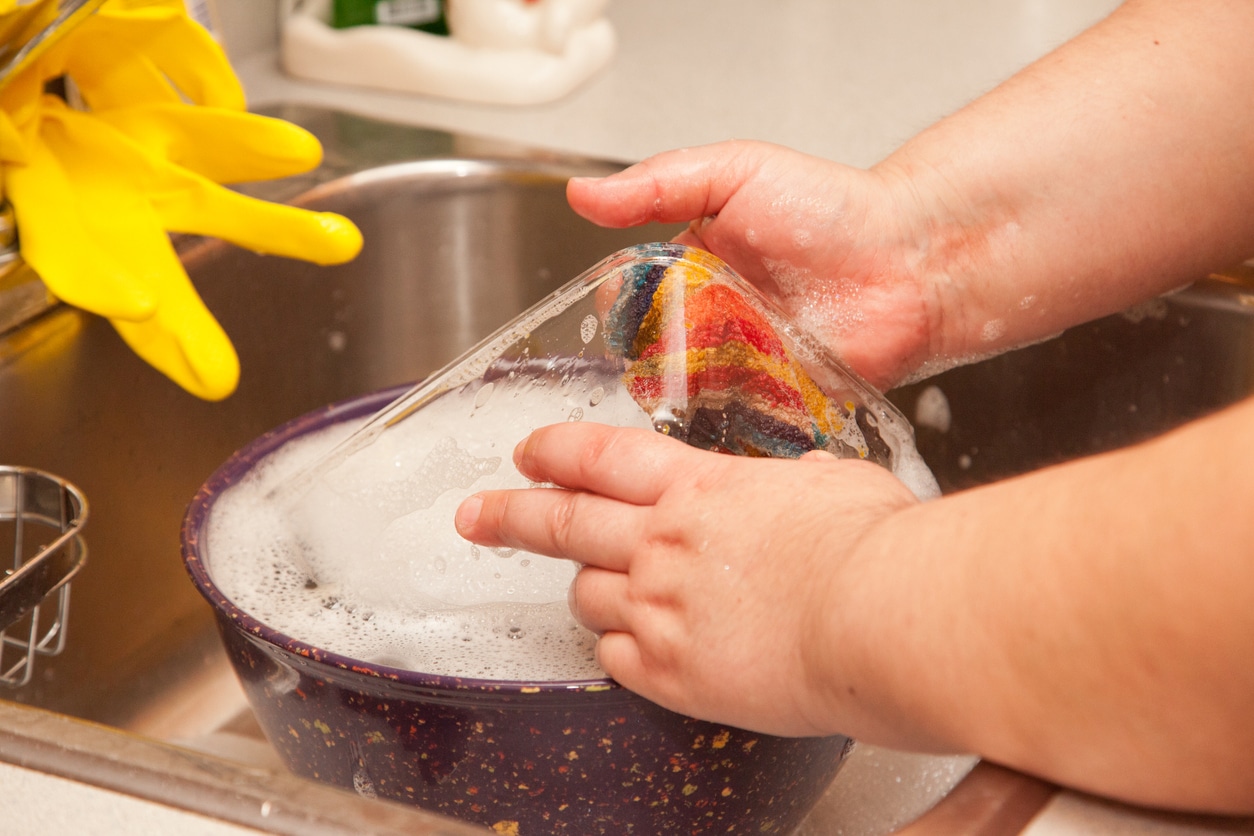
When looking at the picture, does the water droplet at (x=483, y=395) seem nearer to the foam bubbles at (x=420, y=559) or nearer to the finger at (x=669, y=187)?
the foam bubbles at (x=420, y=559)

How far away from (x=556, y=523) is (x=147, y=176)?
29cm

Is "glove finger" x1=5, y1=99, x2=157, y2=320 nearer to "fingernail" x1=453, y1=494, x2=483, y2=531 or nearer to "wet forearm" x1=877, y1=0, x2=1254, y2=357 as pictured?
"fingernail" x1=453, y1=494, x2=483, y2=531

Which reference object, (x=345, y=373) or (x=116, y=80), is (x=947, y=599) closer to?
(x=116, y=80)

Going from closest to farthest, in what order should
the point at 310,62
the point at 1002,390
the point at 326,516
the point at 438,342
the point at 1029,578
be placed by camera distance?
the point at 1029,578, the point at 326,516, the point at 1002,390, the point at 438,342, the point at 310,62

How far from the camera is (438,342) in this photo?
0.89m

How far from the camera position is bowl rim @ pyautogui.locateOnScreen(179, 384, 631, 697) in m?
0.41

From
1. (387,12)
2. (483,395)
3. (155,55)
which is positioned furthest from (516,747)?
(387,12)

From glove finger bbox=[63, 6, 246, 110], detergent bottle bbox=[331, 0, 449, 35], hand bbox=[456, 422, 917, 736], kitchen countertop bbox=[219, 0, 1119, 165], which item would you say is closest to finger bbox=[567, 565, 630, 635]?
hand bbox=[456, 422, 917, 736]

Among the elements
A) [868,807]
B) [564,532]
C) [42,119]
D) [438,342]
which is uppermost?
[42,119]

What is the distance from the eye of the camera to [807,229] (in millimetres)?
623

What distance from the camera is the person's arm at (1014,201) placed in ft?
1.99

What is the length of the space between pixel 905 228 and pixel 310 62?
607mm

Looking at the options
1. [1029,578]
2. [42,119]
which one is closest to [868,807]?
[1029,578]

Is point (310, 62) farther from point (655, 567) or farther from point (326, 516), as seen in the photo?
point (655, 567)
